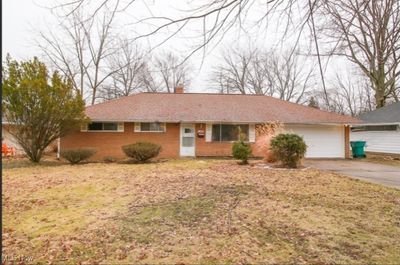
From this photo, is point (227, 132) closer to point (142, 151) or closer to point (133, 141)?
point (133, 141)

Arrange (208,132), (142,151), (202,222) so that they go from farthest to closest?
1. (208,132)
2. (142,151)
3. (202,222)

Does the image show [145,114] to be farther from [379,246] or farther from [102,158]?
[379,246]

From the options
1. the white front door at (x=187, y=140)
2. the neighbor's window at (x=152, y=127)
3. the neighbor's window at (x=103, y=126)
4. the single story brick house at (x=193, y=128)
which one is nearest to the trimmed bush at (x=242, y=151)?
the single story brick house at (x=193, y=128)

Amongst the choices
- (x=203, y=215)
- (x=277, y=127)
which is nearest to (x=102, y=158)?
(x=277, y=127)

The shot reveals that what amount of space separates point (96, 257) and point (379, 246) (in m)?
3.95

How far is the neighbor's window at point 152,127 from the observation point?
19719 mm

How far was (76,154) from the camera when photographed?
53.8 ft

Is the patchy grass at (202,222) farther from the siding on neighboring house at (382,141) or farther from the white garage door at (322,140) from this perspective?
the siding on neighboring house at (382,141)

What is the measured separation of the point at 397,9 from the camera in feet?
15.5

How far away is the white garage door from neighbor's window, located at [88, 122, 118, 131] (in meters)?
10.2

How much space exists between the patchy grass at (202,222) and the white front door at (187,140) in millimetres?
9507

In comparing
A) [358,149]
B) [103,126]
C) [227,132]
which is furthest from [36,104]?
[358,149]

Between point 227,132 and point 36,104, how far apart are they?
10.2m

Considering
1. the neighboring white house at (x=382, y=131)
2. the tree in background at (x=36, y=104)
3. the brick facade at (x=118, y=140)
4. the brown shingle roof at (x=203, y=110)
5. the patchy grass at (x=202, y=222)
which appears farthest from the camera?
the neighboring white house at (x=382, y=131)
